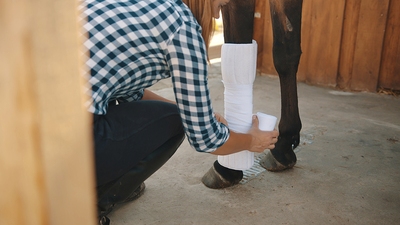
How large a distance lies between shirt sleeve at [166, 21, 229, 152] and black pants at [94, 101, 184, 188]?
0.34 feet

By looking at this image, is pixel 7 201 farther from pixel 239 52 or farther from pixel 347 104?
pixel 347 104

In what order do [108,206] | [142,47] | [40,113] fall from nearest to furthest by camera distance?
[40,113]
[142,47]
[108,206]

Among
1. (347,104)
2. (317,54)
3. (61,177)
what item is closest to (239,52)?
(61,177)

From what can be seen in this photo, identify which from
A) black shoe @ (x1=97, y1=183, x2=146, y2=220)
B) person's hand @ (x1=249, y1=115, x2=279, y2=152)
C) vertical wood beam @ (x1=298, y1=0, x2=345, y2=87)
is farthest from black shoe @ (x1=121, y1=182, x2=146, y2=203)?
vertical wood beam @ (x1=298, y1=0, x2=345, y2=87)

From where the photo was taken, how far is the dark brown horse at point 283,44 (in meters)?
1.92

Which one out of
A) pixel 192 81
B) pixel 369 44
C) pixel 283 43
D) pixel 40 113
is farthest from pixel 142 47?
pixel 369 44

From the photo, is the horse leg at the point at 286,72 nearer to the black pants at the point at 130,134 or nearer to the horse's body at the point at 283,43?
the horse's body at the point at 283,43

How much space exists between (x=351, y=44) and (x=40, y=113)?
310 cm

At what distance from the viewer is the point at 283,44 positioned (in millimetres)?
2004

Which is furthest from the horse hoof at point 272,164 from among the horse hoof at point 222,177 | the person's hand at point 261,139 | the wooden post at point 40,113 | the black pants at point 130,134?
the wooden post at point 40,113

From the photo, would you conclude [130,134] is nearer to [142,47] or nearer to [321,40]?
[142,47]

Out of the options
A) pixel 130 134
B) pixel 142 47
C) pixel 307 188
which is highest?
pixel 142 47

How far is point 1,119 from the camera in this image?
0.53 m

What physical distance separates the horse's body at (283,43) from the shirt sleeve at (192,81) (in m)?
0.68
